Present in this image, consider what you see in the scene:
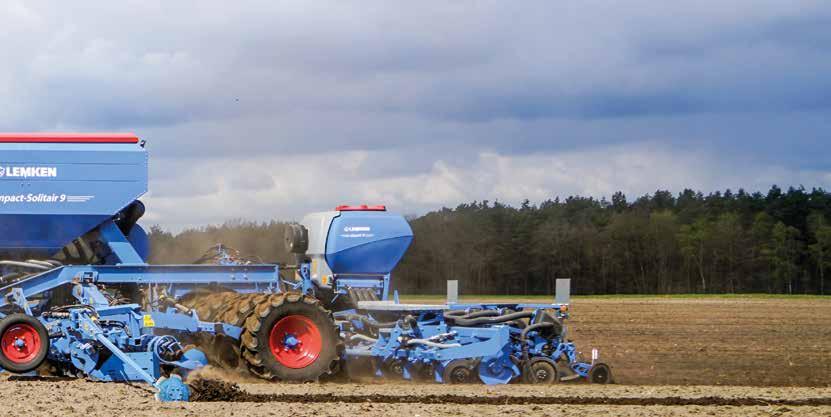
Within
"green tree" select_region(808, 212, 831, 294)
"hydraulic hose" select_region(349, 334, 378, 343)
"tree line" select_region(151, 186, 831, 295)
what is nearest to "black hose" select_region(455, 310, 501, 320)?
"hydraulic hose" select_region(349, 334, 378, 343)

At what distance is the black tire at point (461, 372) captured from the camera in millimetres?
15203

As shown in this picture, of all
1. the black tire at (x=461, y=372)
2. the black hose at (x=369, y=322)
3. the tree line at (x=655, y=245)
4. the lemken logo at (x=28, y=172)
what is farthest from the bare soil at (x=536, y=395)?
the tree line at (x=655, y=245)

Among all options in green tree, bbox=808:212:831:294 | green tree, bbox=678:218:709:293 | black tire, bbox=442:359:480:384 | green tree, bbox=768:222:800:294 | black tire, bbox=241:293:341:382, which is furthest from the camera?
green tree, bbox=808:212:831:294

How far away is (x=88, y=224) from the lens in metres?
15.4

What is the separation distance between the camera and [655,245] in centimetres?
6825

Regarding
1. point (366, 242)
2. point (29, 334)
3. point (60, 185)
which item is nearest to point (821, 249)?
point (366, 242)

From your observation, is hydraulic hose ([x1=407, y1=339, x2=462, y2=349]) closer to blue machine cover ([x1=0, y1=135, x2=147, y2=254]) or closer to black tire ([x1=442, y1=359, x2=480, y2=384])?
black tire ([x1=442, y1=359, x2=480, y2=384])

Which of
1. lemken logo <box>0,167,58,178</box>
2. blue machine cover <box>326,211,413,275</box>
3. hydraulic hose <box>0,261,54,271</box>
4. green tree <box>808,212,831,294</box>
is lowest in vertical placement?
hydraulic hose <box>0,261,54,271</box>

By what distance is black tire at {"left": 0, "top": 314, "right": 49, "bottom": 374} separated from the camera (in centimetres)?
1364

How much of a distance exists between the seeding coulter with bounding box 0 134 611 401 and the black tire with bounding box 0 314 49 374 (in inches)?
0.6

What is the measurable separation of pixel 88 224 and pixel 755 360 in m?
12.7

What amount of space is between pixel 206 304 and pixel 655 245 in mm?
56159

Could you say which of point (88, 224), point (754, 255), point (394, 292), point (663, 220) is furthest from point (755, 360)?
point (754, 255)

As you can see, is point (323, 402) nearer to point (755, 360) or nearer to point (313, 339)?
point (313, 339)
